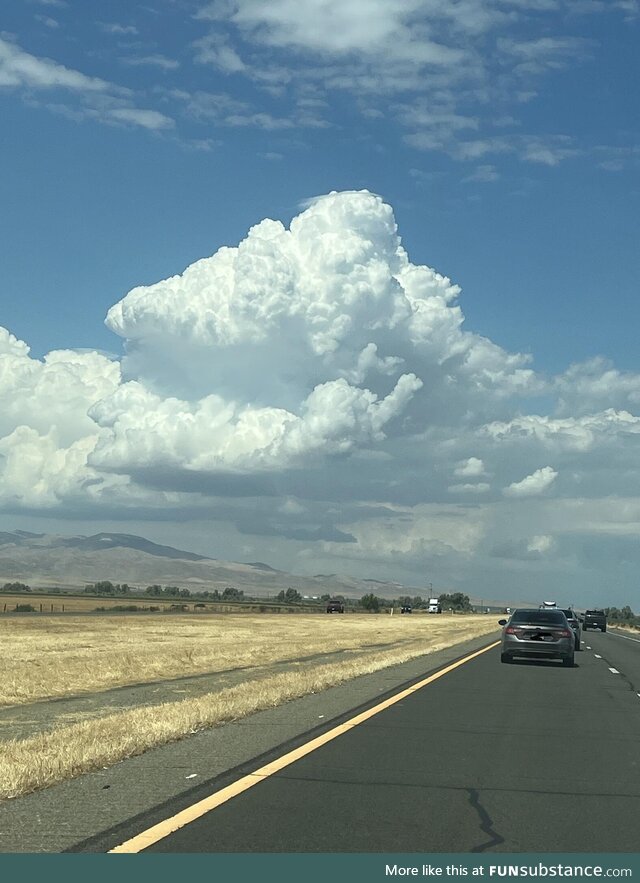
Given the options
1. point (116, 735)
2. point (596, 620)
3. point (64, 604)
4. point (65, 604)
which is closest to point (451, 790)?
point (116, 735)

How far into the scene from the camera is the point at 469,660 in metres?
33.4

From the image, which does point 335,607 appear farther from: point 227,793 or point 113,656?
point 227,793

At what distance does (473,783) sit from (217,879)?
14.7 ft

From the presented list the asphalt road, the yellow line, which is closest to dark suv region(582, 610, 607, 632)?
the asphalt road

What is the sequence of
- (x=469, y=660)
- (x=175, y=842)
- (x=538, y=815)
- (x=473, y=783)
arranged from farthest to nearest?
1. (x=469, y=660)
2. (x=473, y=783)
3. (x=538, y=815)
4. (x=175, y=842)

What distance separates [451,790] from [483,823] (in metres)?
1.58

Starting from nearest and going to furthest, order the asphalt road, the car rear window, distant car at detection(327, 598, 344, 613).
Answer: the asphalt road → the car rear window → distant car at detection(327, 598, 344, 613)

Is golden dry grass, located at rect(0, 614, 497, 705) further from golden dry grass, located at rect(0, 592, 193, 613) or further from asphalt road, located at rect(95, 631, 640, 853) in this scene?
golden dry grass, located at rect(0, 592, 193, 613)

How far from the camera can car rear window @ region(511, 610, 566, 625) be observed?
3092 cm

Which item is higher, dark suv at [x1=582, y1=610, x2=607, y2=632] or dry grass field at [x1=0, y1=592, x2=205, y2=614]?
dark suv at [x1=582, y1=610, x2=607, y2=632]

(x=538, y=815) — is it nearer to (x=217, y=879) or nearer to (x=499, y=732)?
(x=217, y=879)

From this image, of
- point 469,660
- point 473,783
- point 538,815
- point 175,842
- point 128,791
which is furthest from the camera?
point 469,660

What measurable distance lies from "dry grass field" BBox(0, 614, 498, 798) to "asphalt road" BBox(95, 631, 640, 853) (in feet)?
6.43

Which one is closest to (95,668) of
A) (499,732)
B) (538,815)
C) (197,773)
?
(499,732)
